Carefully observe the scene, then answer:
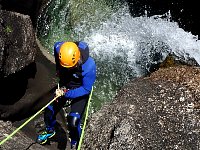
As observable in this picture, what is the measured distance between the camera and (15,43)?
7.53 metres

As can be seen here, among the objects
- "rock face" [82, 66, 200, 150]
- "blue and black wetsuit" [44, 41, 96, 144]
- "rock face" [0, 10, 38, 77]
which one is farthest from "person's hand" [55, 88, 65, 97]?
"rock face" [0, 10, 38, 77]

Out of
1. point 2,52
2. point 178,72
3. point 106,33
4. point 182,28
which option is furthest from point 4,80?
point 182,28

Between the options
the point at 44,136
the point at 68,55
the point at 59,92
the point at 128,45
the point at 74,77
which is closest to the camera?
the point at 68,55

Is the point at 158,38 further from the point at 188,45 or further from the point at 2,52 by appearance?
the point at 2,52

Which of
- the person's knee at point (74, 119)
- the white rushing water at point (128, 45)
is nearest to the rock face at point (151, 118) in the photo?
the person's knee at point (74, 119)

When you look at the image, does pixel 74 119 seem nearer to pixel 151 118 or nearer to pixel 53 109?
pixel 53 109

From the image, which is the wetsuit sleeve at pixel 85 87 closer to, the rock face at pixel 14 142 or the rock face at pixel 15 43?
the rock face at pixel 14 142

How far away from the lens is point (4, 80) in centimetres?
758

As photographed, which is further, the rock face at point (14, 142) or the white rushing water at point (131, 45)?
the white rushing water at point (131, 45)

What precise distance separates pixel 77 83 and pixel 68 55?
806 millimetres

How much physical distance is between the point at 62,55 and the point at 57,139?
9.24 ft

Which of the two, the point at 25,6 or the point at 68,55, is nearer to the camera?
the point at 68,55

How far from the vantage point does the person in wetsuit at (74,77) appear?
5.67 meters

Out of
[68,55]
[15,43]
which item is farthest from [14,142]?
[15,43]
